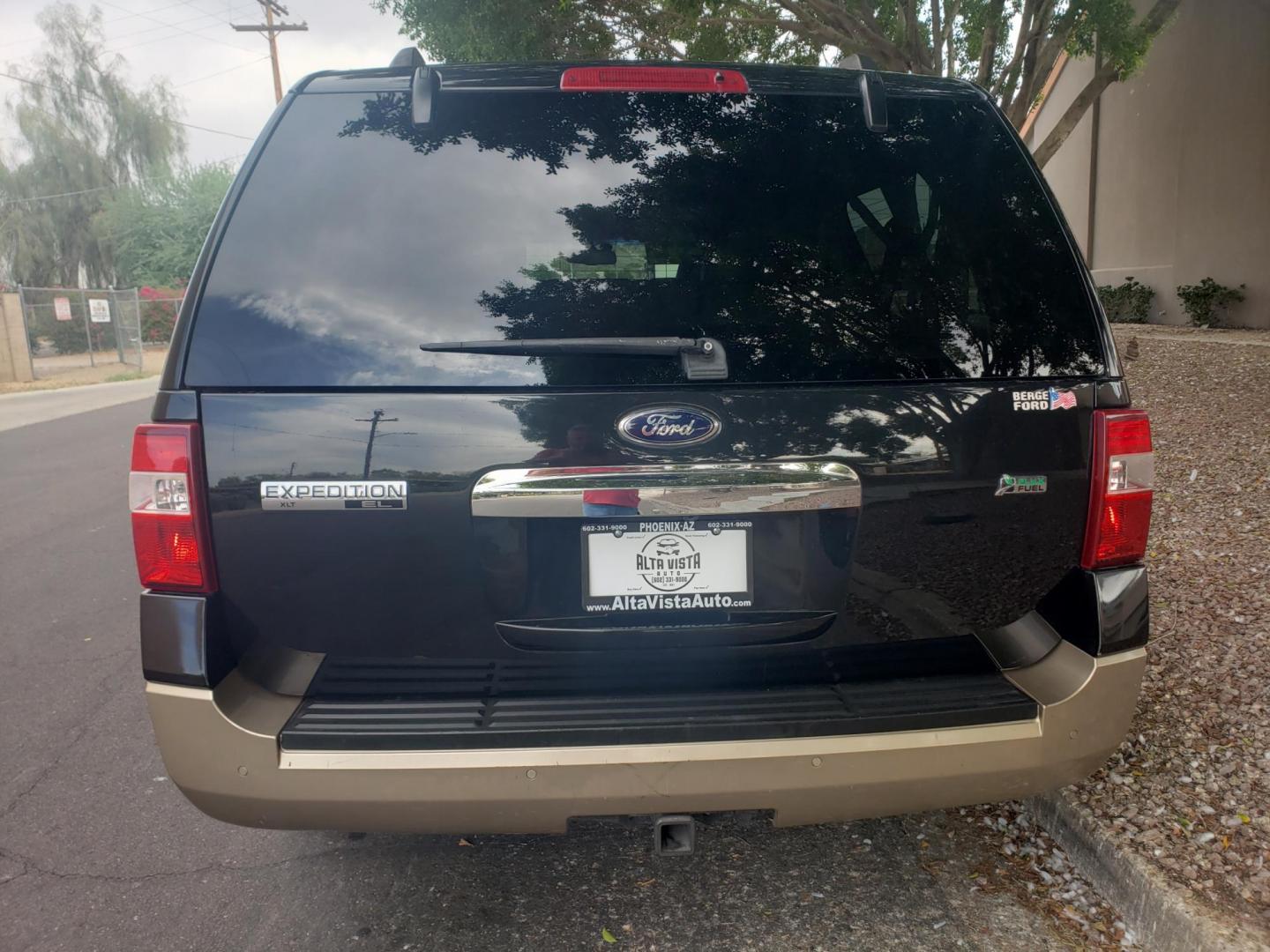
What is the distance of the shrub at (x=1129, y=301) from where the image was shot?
16422 mm

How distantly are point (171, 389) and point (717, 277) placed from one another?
1185 mm

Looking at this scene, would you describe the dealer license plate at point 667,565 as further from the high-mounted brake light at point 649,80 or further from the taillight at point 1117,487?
the high-mounted brake light at point 649,80

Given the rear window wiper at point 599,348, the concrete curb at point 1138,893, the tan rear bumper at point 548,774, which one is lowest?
the concrete curb at point 1138,893

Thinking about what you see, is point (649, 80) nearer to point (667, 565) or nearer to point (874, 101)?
point (874, 101)

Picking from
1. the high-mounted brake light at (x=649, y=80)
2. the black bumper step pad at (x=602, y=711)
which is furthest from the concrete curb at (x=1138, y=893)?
the high-mounted brake light at (x=649, y=80)

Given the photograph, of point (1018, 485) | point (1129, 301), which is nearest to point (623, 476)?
point (1018, 485)

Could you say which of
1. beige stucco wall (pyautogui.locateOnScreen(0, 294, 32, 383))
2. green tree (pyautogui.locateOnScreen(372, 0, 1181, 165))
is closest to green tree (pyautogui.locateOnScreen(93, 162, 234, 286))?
beige stucco wall (pyautogui.locateOnScreen(0, 294, 32, 383))

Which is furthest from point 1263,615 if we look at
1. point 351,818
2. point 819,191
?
point 351,818

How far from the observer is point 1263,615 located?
13.0ft

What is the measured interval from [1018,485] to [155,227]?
148 ft

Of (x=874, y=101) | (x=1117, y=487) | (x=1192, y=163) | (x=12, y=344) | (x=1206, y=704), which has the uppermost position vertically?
(x=1192, y=163)

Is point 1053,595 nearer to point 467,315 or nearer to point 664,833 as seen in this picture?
point 664,833

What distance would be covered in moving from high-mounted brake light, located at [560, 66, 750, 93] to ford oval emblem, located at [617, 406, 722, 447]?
0.82 metres

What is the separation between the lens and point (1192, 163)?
14.9 meters
